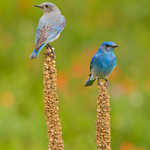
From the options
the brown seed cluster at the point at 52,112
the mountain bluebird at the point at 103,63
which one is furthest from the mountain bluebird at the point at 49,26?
the brown seed cluster at the point at 52,112

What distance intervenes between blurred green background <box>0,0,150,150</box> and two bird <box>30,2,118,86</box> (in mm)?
1318

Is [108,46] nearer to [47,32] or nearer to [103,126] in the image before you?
[47,32]

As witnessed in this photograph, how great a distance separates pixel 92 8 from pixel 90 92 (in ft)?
12.4

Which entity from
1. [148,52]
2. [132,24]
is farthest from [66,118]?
[132,24]

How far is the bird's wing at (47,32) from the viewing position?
4532mm

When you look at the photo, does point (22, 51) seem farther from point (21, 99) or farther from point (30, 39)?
point (21, 99)

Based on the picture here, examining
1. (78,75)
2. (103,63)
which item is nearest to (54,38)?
(103,63)

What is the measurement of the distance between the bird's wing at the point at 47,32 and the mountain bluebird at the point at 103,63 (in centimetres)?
44

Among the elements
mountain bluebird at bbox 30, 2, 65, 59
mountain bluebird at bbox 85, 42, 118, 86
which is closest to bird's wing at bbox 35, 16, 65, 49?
mountain bluebird at bbox 30, 2, 65, 59

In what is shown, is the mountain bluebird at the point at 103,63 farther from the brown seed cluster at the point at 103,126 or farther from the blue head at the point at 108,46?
the brown seed cluster at the point at 103,126

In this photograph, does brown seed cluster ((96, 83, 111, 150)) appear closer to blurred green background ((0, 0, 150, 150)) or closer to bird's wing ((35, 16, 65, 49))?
bird's wing ((35, 16, 65, 49))

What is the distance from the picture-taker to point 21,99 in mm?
8234

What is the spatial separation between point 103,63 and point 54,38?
50cm

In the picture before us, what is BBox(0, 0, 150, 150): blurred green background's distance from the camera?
289 inches
